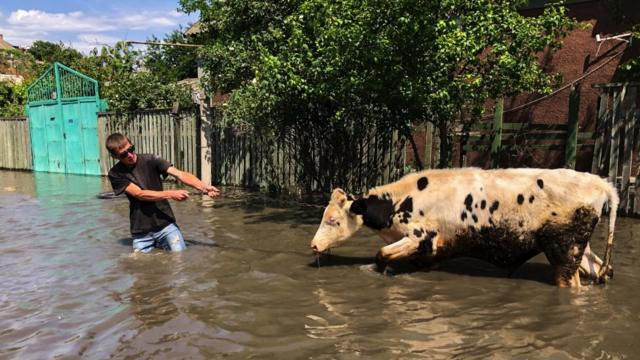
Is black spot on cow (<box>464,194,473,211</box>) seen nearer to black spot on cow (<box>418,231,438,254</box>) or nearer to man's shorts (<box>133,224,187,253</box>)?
black spot on cow (<box>418,231,438,254</box>)

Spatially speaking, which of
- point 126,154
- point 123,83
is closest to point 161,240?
point 126,154

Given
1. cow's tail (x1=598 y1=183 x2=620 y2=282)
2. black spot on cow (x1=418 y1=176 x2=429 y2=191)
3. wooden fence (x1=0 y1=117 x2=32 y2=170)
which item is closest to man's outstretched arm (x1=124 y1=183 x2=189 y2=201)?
black spot on cow (x1=418 y1=176 x2=429 y2=191)

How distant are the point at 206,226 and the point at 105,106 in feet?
36.2

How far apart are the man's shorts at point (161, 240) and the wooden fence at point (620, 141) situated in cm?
717

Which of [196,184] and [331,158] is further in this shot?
[331,158]

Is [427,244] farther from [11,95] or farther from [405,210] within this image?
[11,95]

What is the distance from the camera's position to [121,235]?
28.7ft

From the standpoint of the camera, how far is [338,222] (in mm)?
6633

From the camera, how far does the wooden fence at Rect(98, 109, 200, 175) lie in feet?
50.3

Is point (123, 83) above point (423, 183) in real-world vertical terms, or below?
above

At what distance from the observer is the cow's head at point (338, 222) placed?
658 centimetres

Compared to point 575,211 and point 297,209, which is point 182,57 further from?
point 575,211

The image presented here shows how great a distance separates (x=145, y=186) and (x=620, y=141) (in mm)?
7838

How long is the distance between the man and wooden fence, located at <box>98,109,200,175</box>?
26.4 ft
